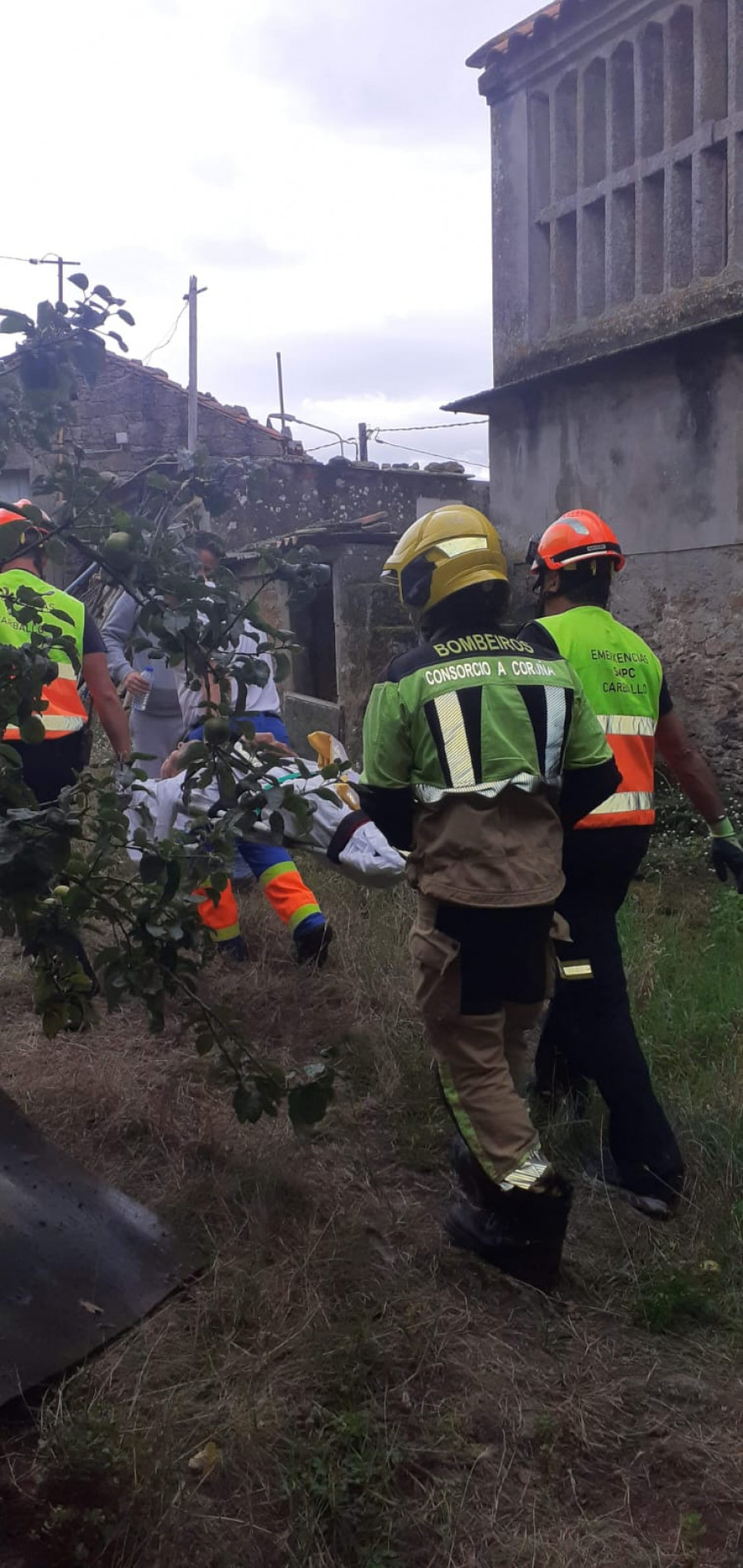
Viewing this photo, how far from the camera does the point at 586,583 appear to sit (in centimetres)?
364

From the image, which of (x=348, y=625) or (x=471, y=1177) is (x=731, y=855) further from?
(x=348, y=625)

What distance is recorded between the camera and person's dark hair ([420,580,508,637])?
2973 mm

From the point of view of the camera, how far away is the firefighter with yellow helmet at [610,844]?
3.25m

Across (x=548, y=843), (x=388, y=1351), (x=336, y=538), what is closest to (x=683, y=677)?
(x=336, y=538)

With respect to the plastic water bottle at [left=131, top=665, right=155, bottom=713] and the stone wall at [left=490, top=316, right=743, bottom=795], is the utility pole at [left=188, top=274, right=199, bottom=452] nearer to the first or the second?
the stone wall at [left=490, top=316, right=743, bottom=795]

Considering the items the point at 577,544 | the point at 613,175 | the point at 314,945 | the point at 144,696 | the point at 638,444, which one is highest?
the point at 613,175

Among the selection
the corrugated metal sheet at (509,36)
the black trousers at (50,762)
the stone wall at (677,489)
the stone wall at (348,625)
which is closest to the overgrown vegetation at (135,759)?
the black trousers at (50,762)

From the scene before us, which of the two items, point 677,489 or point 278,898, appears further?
point 677,489

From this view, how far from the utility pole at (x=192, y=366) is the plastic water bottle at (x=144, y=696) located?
1072cm

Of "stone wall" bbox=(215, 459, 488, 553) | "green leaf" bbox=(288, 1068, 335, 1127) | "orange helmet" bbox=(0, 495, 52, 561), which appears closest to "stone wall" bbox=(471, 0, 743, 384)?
"stone wall" bbox=(215, 459, 488, 553)

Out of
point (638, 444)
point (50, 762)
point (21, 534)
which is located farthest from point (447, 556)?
point (638, 444)

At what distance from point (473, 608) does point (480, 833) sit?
559 mm

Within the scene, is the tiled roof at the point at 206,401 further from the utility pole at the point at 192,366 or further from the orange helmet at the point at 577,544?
the orange helmet at the point at 577,544

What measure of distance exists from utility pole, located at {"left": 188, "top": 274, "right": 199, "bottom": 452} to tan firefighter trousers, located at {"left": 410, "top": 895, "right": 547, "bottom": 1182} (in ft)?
45.1
